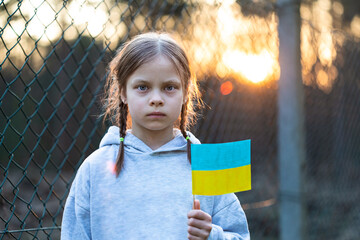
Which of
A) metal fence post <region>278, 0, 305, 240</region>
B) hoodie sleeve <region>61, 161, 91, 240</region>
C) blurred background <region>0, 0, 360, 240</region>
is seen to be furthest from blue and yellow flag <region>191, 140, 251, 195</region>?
metal fence post <region>278, 0, 305, 240</region>

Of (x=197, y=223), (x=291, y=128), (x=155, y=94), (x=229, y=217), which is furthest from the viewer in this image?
(x=291, y=128)

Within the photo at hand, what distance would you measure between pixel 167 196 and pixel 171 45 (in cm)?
56

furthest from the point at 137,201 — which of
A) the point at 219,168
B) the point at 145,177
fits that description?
the point at 219,168

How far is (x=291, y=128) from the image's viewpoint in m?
2.73

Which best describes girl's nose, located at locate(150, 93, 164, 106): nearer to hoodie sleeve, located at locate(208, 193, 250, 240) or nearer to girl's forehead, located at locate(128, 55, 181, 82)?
girl's forehead, located at locate(128, 55, 181, 82)

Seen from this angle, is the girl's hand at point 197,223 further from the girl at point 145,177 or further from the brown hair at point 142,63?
the brown hair at point 142,63

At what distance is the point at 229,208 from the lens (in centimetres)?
161

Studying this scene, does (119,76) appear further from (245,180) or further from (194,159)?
(245,180)

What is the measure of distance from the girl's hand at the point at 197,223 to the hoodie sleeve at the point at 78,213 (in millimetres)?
379

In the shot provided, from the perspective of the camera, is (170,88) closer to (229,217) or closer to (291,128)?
(229,217)

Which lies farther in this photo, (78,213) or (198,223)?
(78,213)

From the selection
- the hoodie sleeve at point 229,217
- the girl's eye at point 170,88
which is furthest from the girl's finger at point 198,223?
the girl's eye at point 170,88

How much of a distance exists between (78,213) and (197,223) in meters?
0.43

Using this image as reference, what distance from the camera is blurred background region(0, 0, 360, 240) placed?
188cm
